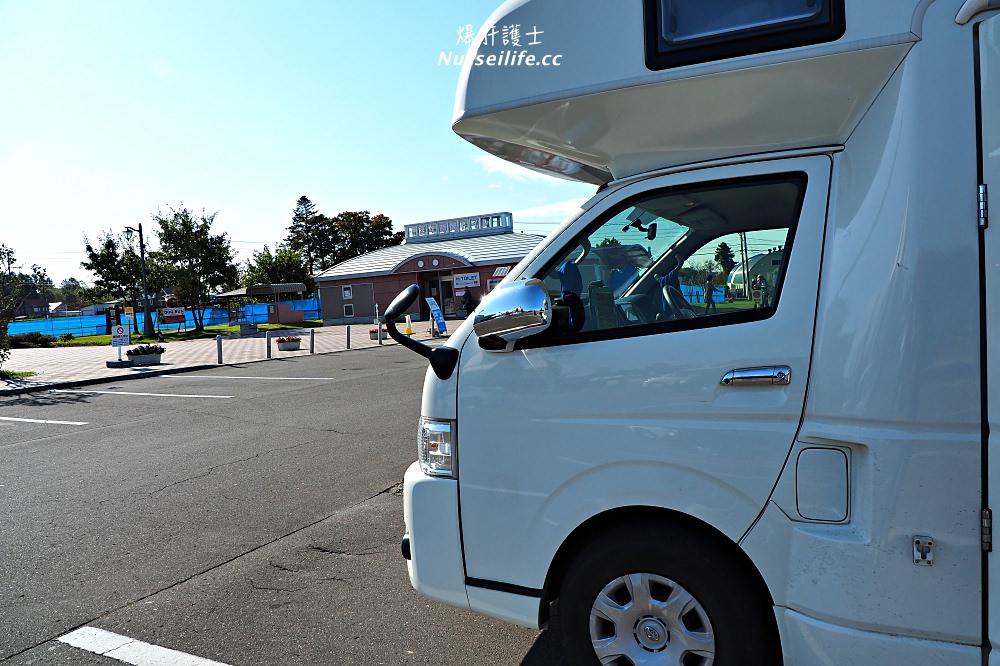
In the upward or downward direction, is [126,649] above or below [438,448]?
below

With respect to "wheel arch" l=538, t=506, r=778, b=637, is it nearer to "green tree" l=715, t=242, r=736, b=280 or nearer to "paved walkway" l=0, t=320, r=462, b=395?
"green tree" l=715, t=242, r=736, b=280

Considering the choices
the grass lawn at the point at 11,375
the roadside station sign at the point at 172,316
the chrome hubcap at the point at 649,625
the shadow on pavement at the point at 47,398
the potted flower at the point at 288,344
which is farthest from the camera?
the roadside station sign at the point at 172,316

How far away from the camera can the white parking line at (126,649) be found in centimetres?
312

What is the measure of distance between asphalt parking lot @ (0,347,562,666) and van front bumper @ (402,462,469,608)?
1.67 feet

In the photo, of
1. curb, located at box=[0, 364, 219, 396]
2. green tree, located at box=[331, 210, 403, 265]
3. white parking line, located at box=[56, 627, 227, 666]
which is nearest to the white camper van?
white parking line, located at box=[56, 627, 227, 666]

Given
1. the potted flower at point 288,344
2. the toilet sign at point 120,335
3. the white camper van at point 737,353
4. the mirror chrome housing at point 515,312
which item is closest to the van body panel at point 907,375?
the white camper van at point 737,353

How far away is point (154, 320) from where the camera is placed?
1826 inches

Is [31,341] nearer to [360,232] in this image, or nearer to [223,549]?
[223,549]

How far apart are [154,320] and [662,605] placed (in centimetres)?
5069

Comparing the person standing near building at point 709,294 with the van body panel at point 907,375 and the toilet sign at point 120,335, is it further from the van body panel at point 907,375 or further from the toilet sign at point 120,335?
the toilet sign at point 120,335

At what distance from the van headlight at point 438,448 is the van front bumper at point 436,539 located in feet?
0.13

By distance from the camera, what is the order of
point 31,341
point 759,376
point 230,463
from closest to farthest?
point 759,376
point 230,463
point 31,341

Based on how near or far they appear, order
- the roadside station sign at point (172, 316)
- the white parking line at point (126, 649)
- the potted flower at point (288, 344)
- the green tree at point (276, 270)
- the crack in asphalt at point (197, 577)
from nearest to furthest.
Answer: the white parking line at point (126, 649) → the crack in asphalt at point (197, 577) → the potted flower at point (288, 344) → the roadside station sign at point (172, 316) → the green tree at point (276, 270)

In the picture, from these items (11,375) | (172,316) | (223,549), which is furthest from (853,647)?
(172,316)
